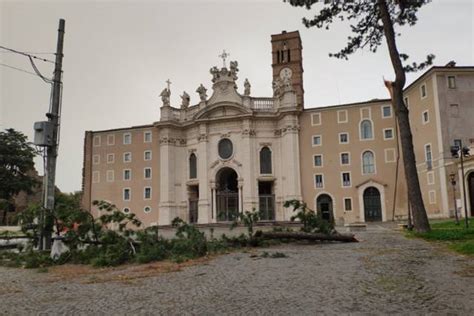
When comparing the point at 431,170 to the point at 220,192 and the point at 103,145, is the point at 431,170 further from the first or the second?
the point at 103,145

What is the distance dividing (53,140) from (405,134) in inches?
539

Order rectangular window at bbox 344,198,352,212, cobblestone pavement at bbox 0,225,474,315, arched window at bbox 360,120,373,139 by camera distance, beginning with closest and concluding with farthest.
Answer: cobblestone pavement at bbox 0,225,474,315 < rectangular window at bbox 344,198,352,212 < arched window at bbox 360,120,373,139

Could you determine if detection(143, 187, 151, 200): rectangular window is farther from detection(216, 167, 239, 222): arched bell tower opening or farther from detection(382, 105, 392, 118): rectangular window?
detection(382, 105, 392, 118): rectangular window

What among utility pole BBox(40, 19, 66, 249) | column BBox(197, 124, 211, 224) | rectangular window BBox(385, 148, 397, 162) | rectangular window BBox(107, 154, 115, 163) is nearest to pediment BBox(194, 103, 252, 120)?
column BBox(197, 124, 211, 224)

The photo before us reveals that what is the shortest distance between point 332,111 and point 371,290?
35.4 metres

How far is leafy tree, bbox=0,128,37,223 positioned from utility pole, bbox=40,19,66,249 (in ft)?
122

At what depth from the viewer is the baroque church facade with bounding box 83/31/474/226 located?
3406cm

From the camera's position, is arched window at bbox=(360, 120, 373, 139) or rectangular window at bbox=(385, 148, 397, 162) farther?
arched window at bbox=(360, 120, 373, 139)

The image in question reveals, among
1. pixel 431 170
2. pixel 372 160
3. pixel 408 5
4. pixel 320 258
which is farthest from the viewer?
pixel 372 160

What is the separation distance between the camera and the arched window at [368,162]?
3884cm

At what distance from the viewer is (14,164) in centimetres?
4866

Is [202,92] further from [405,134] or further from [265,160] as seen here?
[405,134]

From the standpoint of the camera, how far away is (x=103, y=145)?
48219mm

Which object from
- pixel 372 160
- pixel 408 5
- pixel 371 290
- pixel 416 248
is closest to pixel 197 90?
pixel 372 160
